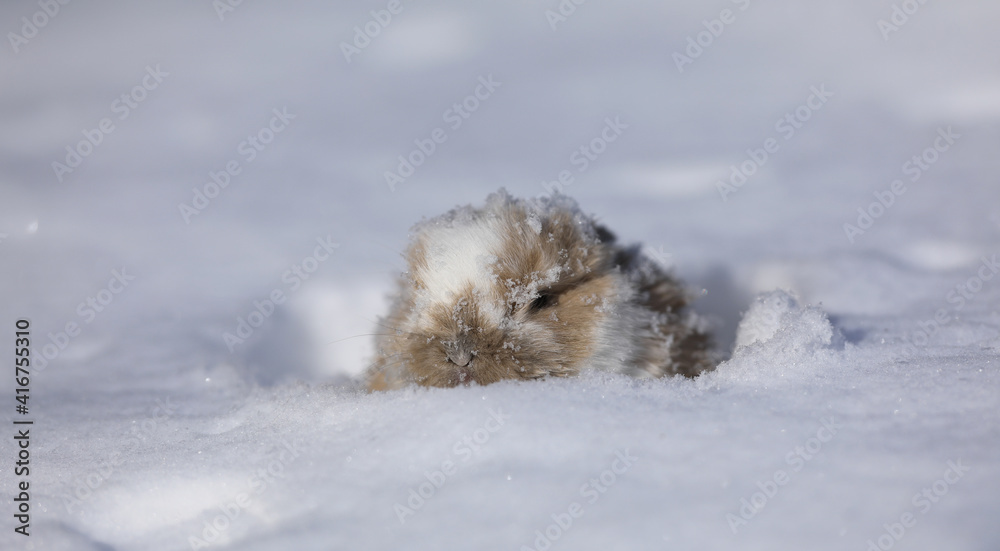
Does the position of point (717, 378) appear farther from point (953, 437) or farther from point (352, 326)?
point (352, 326)

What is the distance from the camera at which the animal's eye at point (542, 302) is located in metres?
2.85

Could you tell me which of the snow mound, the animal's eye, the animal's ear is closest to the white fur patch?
the animal's eye

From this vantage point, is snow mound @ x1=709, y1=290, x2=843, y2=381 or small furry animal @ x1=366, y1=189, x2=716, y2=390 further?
small furry animal @ x1=366, y1=189, x2=716, y2=390

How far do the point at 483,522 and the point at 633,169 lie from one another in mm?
3604

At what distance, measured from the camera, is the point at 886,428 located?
1865 millimetres

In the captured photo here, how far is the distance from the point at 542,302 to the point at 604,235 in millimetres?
614

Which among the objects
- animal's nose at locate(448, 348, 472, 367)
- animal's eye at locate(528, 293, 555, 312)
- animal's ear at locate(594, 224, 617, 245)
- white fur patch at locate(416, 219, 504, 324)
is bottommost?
animal's nose at locate(448, 348, 472, 367)

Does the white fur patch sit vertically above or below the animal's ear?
below

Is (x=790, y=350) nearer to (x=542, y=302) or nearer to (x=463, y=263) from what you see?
(x=542, y=302)

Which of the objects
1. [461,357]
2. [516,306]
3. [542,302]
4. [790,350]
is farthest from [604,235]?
[790,350]

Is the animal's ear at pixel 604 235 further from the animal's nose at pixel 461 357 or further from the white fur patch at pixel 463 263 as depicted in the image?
the animal's nose at pixel 461 357

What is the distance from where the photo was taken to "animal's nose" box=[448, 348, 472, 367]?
2631 mm

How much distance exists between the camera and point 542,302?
2893 millimetres

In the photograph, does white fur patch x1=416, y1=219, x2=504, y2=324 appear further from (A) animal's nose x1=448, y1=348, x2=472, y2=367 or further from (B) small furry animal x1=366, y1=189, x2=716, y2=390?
(A) animal's nose x1=448, y1=348, x2=472, y2=367
